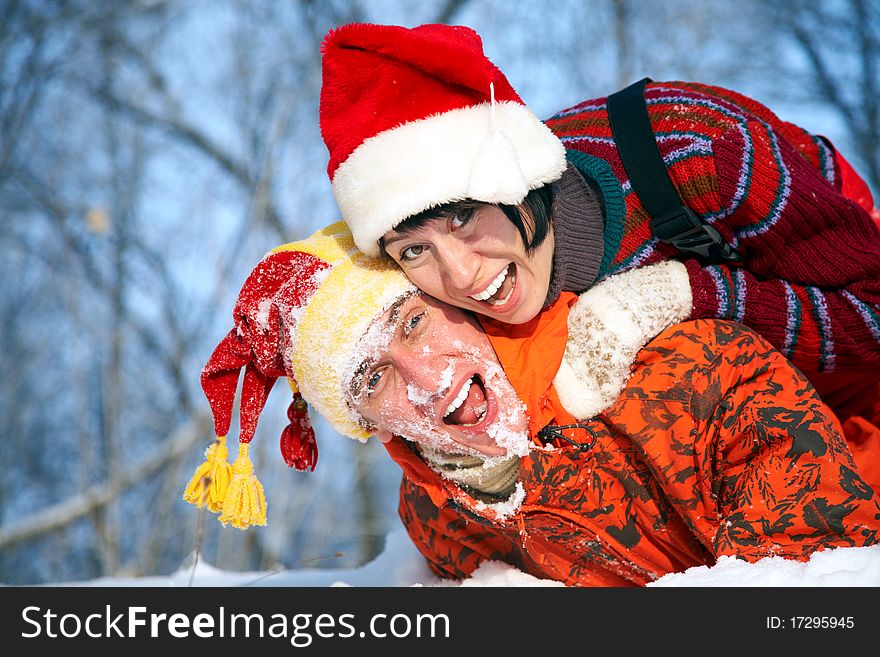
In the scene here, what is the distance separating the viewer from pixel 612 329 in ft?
5.67

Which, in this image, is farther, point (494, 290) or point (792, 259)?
point (792, 259)

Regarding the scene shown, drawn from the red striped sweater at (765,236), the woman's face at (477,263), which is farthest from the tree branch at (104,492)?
the red striped sweater at (765,236)

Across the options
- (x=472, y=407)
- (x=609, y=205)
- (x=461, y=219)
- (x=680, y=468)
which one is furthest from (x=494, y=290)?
(x=680, y=468)

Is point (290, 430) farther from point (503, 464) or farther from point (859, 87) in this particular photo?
point (859, 87)

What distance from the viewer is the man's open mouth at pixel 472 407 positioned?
1.75 meters

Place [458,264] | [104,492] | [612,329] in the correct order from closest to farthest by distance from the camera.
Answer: [458,264]
[612,329]
[104,492]

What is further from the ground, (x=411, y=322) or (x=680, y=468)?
(x=411, y=322)

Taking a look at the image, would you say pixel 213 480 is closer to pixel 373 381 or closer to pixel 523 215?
pixel 373 381

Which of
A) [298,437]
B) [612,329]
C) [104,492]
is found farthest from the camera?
[104,492]

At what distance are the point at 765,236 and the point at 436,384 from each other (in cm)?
79

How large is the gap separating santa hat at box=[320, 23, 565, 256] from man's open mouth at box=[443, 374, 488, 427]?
35 centimetres

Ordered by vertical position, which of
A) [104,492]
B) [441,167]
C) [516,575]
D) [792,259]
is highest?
[104,492]

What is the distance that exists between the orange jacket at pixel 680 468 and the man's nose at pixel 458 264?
0.68 feet
